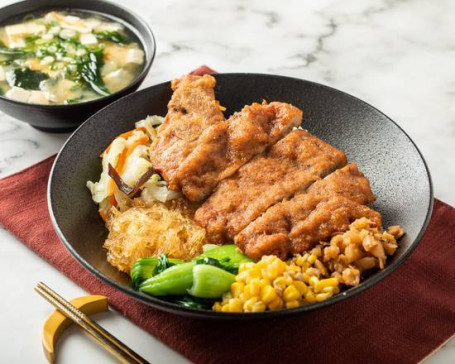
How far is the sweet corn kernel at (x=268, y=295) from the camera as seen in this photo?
2949 millimetres

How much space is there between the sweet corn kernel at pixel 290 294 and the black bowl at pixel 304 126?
158mm

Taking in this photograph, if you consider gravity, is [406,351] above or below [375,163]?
below

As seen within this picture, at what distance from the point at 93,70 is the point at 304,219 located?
2.13 m

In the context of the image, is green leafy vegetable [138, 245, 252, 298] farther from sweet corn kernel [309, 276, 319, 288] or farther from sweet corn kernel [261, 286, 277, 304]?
sweet corn kernel [309, 276, 319, 288]

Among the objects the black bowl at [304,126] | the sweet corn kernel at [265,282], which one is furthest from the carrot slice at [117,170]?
the sweet corn kernel at [265,282]

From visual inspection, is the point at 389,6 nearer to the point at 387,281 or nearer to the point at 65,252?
the point at 387,281

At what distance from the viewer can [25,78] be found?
185 inches

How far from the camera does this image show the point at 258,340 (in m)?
3.30

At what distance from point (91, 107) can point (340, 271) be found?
6.56 ft

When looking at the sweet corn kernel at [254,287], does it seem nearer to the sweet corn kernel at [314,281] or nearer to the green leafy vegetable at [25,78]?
the sweet corn kernel at [314,281]

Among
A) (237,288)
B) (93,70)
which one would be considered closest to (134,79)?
(93,70)

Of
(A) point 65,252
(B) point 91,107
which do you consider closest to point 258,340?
(A) point 65,252

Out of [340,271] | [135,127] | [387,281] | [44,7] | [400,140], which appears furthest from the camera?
[44,7]

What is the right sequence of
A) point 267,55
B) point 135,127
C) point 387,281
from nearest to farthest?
point 387,281
point 135,127
point 267,55
